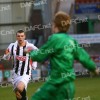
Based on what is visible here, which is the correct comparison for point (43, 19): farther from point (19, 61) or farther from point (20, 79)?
point (20, 79)

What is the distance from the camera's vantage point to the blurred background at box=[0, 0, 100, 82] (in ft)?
79.6

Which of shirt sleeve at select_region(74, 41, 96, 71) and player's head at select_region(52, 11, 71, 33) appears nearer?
player's head at select_region(52, 11, 71, 33)

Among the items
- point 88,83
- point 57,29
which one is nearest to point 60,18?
point 57,29

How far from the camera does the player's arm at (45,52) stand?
739 centimetres

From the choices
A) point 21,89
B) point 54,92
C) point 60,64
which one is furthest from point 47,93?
point 21,89

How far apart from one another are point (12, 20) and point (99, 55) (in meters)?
4.09

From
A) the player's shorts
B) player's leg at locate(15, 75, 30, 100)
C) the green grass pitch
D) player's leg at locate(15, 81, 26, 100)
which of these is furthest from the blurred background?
player's leg at locate(15, 81, 26, 100)

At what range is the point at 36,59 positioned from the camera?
740 cm

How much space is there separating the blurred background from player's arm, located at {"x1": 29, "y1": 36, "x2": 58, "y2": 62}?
1631 centimetres

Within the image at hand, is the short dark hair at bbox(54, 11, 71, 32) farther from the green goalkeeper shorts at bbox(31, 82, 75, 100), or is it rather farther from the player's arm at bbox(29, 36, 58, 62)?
the green goalkeeper shorts at bbox(31, 82, 75, 100)

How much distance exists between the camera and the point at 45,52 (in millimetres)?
7395

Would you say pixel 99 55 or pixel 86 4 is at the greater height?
pixel 86 4

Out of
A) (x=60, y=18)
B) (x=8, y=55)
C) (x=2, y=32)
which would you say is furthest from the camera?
(x=2, y=32)

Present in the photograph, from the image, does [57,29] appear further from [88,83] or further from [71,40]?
[88,83]
